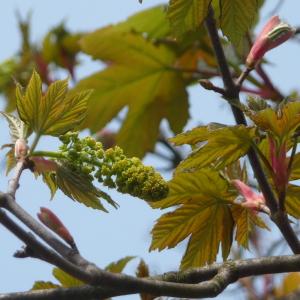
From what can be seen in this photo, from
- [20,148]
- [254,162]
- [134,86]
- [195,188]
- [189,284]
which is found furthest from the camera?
[134,86]

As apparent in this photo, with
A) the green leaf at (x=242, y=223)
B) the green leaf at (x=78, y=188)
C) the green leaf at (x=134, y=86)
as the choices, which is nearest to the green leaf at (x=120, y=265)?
the green leaf at (x=242, y=223)

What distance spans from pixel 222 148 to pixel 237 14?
0.20 metres

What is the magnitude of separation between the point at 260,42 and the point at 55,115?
38cm

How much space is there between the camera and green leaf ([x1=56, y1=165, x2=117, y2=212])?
1.07m

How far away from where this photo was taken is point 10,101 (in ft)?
10.0

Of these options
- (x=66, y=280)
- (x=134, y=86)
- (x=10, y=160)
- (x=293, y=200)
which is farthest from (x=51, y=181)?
(x=134, y=86)

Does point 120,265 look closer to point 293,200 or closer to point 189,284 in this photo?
point 293,200

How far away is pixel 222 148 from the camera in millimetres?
1146

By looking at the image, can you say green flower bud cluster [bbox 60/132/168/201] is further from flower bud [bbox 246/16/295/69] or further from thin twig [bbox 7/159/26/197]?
flower bud [bbox 246/16/295/69]

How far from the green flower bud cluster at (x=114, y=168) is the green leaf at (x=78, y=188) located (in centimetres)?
→ 1

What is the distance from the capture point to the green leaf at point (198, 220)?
128cm

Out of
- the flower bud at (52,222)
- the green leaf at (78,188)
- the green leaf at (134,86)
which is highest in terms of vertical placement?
the green leaf at (134,86)

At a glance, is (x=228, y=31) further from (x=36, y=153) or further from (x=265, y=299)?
(x=265, y=299)

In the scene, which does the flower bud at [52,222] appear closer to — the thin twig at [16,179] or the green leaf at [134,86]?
the thin twig at [16,179]
